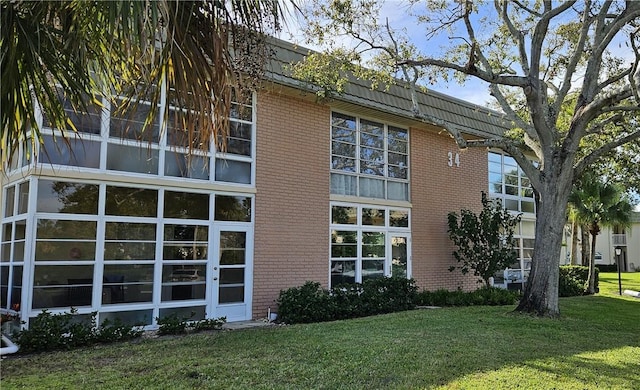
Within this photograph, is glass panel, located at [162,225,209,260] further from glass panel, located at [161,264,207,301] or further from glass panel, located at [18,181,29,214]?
glass panel, located at [18,181,29,214]

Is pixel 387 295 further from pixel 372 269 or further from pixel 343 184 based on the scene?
pixel 343 184

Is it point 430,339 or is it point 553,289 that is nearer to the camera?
point 430,339

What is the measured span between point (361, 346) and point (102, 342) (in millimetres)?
4311

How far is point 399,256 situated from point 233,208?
18.7ft

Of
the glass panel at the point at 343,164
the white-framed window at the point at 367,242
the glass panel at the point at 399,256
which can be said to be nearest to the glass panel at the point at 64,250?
the white-framed window at the point at 367,242

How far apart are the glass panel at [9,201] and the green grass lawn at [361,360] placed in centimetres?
362

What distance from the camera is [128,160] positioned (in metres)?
9.65

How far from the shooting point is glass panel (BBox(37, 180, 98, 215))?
874cm

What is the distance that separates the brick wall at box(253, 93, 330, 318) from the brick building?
0.11 feet

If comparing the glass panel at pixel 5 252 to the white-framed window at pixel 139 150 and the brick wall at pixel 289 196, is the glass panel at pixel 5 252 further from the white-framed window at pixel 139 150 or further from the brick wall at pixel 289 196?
the brick wall at pixel 289 196

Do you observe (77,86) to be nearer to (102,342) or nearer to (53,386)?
(53,386)

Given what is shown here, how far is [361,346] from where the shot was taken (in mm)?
Answer: 7488

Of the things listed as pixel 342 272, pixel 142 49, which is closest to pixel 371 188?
pixel 342 272

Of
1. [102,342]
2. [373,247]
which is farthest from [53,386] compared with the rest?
[373,247]
